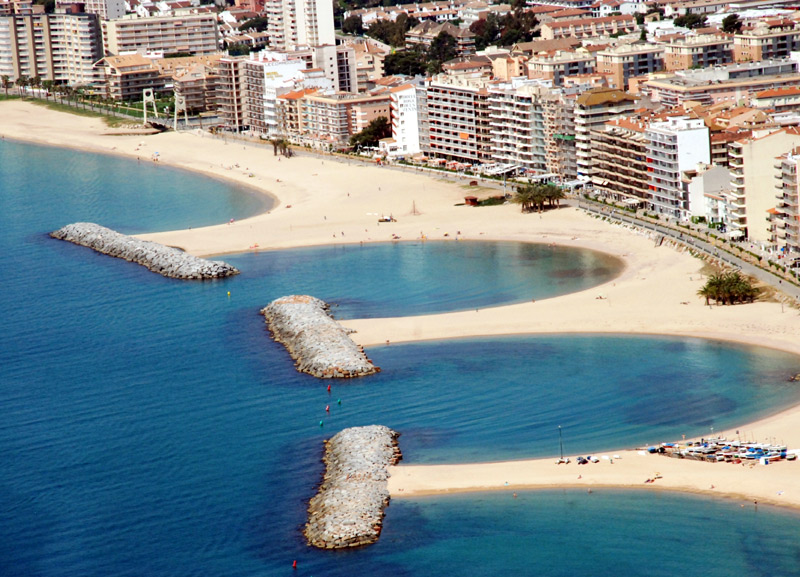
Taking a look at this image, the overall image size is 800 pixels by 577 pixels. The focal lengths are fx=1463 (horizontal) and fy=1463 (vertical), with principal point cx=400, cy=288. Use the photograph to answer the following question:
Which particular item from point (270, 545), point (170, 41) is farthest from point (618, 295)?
point (170, 41)

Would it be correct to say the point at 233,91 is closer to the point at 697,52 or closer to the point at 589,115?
the point at 697,52

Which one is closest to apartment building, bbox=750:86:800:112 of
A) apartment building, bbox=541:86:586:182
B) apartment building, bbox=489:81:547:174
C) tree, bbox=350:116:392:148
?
apartment building, bbox=541:86:586:182

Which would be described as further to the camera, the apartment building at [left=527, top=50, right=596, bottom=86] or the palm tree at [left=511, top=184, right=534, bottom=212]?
the apartment building at [left=527, top=50, right=596, bottom=86]

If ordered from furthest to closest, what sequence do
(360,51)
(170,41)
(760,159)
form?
(170,41), (360,51), (760,159)

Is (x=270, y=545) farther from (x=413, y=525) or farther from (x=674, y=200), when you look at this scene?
(x=674, y=200)

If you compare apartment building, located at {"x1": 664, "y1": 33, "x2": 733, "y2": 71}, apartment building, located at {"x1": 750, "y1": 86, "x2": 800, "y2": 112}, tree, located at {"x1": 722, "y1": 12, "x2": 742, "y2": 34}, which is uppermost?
tree, located at {"x1": 722, "y1": 12, "x2": 742, "y2": 34}

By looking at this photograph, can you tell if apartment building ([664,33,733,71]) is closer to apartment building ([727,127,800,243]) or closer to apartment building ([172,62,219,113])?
apartment building ([172,62,219,113])

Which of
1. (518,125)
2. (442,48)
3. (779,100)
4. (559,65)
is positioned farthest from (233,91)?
(779,100)

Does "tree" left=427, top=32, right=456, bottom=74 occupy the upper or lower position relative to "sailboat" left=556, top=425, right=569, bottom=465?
upper
